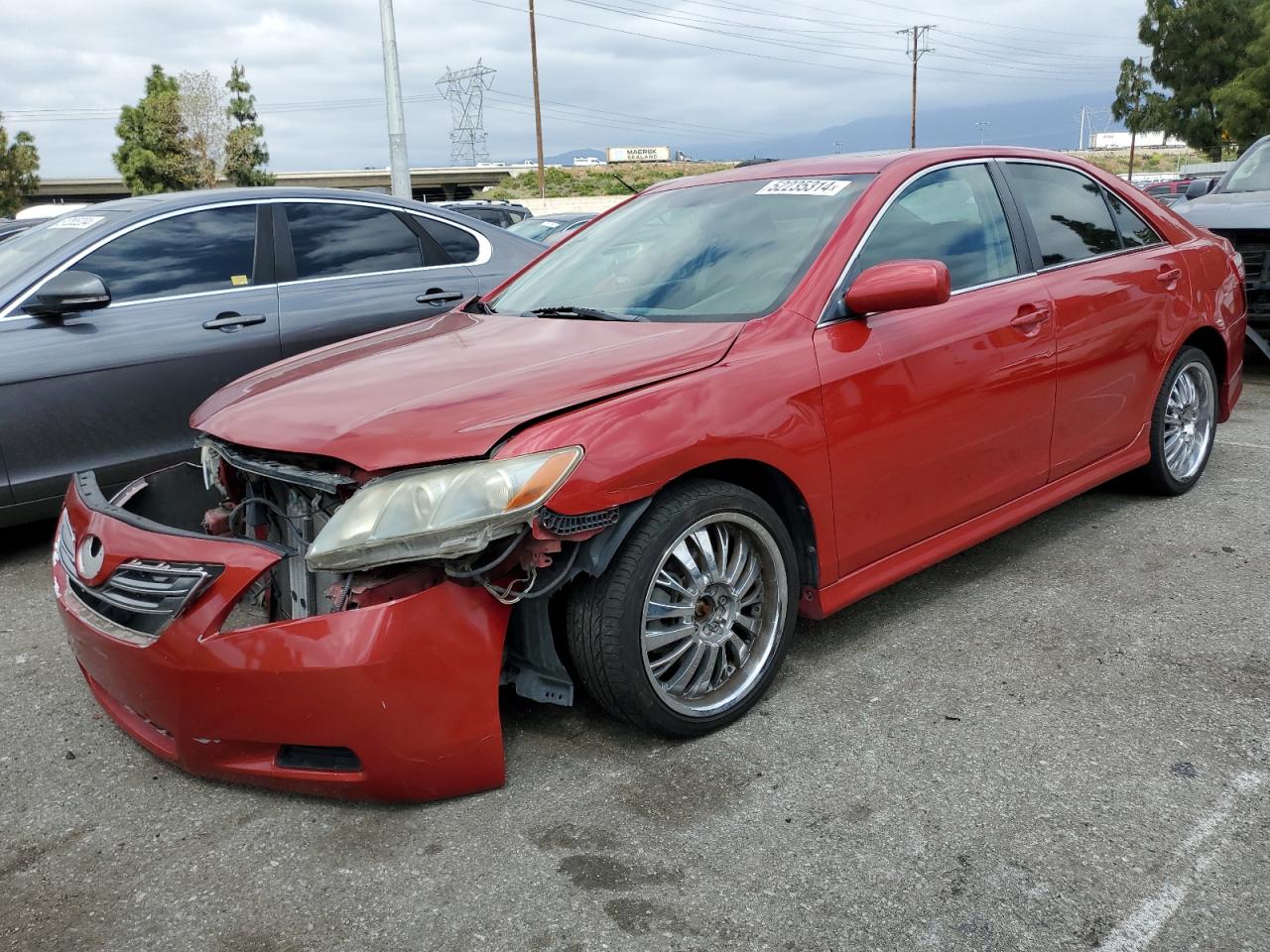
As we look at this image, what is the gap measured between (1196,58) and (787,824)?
4802 cm

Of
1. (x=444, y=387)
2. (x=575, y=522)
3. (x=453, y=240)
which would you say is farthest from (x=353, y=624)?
(x=453, y=240)

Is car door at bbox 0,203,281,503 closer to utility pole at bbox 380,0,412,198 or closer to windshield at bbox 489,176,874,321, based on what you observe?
windshield at bbox 489,176,874,321

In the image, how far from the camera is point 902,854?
91.7 inches

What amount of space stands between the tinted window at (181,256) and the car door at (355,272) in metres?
0.19

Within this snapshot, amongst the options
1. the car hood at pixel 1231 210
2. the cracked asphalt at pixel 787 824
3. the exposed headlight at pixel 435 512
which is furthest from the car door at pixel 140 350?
the car hood at pixel 1231 210

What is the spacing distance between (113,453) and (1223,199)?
787 centimetres

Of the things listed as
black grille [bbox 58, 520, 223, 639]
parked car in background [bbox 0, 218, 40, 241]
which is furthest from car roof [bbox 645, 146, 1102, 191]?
parked car in background [bbox 0, 218, 40, 241]

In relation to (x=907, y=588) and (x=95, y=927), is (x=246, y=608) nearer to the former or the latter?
(x=95, y=927)

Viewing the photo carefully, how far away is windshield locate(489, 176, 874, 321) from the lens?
3.20m

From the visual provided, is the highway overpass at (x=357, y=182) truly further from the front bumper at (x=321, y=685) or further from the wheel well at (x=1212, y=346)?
the front bumper at (x=321, y=685)

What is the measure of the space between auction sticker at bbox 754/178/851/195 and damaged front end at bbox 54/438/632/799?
1.50 m

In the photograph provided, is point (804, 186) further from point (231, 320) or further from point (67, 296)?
point (67, 296)

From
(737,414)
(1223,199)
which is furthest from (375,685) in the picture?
(1223,199)

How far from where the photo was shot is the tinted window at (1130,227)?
436 centimetres
